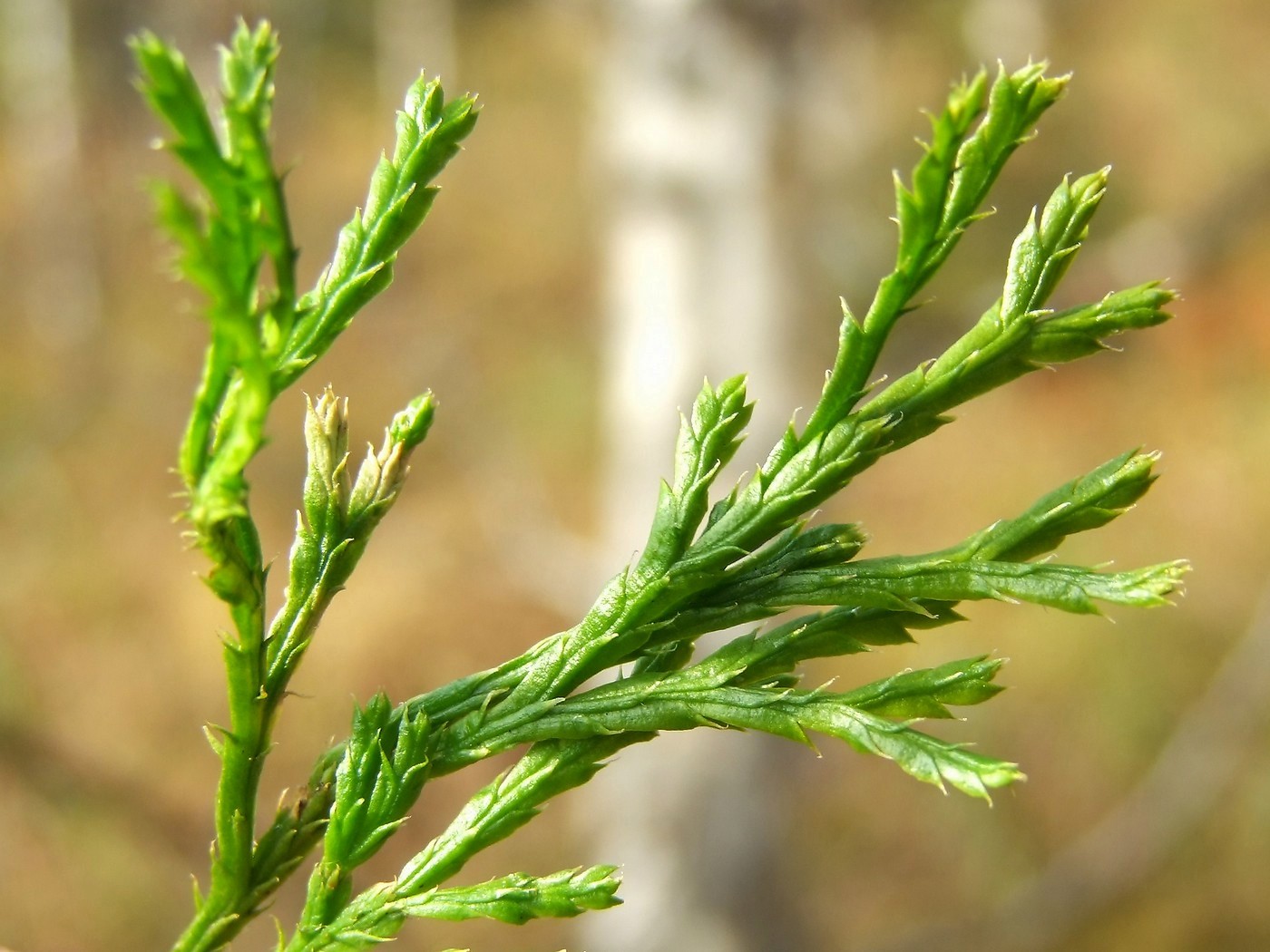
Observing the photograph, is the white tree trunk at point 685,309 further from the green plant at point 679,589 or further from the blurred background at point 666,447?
the green plant at point 679,589

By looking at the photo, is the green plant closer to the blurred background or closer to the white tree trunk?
the blurred background

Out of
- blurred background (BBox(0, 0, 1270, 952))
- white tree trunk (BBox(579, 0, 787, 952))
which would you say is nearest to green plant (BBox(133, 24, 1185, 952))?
blurred background (BBox(0, 0, 1270, 952))

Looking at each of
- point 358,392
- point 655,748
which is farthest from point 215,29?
point 655,748

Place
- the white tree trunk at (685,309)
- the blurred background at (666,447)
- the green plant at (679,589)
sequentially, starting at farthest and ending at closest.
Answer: the blurred background at (666,447) → the white tree trunk at (685,309) → the green plant at (679,589)

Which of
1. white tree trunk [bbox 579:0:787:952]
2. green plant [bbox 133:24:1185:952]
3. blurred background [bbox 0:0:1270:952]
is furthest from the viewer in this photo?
blurred background [bbox 0:0:1270:952]

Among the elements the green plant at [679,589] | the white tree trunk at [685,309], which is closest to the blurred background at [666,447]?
the white tree trunk at [685,309]
